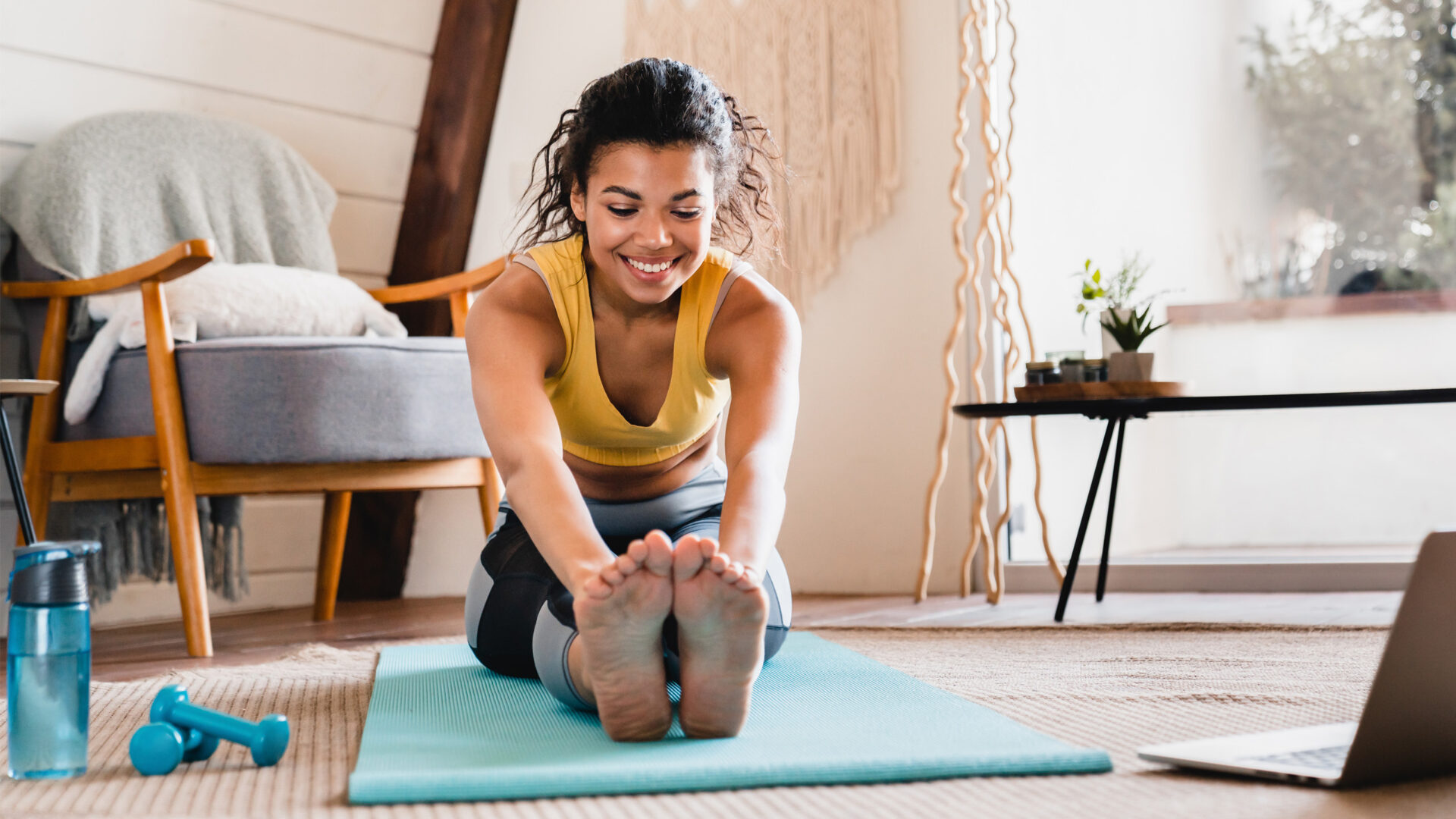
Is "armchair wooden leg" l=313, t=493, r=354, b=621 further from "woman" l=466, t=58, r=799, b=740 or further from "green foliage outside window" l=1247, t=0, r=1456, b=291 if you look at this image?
"green foliage outside window" l=1247, t=0, r=1456, b=291

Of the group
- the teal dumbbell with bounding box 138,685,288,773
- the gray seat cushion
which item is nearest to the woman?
the teal dumbbell with bounding box 138,685,288,773

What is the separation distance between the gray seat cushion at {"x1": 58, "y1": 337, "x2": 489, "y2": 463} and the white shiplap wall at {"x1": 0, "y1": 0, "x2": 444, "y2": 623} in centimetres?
54

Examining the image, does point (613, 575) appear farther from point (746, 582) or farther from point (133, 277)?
point (133, 277)

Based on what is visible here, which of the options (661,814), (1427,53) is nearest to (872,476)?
(1427,53)

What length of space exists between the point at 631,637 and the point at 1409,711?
54cm

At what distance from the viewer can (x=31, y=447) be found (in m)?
2.02

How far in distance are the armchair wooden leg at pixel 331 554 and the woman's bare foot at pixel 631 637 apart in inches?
58.2

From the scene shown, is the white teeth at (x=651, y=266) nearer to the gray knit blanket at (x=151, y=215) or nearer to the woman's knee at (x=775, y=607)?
the woman's knee at (x=775, y=607)

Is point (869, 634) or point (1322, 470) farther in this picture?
point (1322, 470)

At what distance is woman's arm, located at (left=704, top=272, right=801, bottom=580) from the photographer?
3.48ft

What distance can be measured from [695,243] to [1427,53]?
6.86 feet

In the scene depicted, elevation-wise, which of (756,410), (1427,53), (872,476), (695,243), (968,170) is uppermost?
(1427,53)

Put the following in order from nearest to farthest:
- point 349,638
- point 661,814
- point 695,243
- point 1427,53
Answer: point 661,814, point 695,243, point 349,638, point 1427,53

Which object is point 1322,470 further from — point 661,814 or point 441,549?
point 661,814
